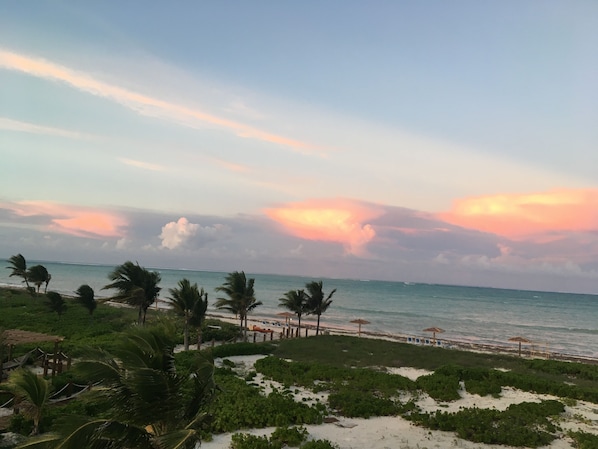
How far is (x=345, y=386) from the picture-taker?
64.1 ft

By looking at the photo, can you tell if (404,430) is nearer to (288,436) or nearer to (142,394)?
(288,436)

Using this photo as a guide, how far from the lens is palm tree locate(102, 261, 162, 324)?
89.2 feet

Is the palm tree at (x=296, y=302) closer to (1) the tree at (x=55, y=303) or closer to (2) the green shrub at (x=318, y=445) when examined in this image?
(1) the tree at (x=55, y=303)

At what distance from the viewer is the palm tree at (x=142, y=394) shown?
6051mm

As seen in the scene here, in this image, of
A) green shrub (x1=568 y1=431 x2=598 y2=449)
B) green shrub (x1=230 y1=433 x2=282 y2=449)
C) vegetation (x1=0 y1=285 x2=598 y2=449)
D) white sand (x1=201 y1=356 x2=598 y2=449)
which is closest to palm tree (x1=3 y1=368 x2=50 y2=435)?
vegetation (x1=0 y1=285 x2=598 y2=449)

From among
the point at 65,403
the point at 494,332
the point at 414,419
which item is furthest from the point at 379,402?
the point at 494,332

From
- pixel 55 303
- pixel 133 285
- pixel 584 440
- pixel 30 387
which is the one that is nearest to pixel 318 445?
pixel 30 387

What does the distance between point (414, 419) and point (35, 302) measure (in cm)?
4424

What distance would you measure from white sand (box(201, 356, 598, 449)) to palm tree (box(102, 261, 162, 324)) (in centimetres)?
1261

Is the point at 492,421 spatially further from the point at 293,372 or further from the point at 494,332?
the point at 494,332

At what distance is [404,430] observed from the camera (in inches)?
572

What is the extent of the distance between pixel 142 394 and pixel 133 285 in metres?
23.3

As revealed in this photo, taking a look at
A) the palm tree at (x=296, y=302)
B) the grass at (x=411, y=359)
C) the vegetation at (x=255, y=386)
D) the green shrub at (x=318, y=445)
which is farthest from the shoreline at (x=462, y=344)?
the green shrub at (x=318, y=445)

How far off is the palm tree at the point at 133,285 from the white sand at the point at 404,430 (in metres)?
12.6
